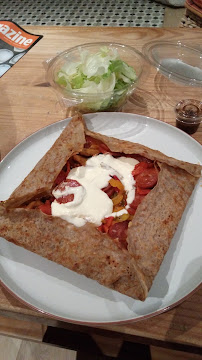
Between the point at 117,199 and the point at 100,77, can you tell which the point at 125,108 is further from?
the point at 117,199

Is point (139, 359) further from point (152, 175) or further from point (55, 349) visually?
point (152, 175)

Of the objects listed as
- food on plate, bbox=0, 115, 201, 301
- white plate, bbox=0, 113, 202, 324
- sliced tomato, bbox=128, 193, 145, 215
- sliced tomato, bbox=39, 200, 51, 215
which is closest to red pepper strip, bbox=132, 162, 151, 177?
food on plate, bbox=0, 115, 201, 301

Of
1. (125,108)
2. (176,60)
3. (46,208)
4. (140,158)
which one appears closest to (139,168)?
(140,158)

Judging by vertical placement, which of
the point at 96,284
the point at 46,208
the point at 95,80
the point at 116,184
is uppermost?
the point at 95,80

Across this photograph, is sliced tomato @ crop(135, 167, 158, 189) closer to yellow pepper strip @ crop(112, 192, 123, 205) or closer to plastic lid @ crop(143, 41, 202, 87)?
yellow pepper strip @ crop(112, 192, 123, 205)

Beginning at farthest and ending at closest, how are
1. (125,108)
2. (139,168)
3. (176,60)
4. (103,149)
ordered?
(176,60) → (125,108) → (103,149) → (139,168)

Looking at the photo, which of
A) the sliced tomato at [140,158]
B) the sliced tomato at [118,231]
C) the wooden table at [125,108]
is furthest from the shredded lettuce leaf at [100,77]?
the sliced tomato at [118,231]
